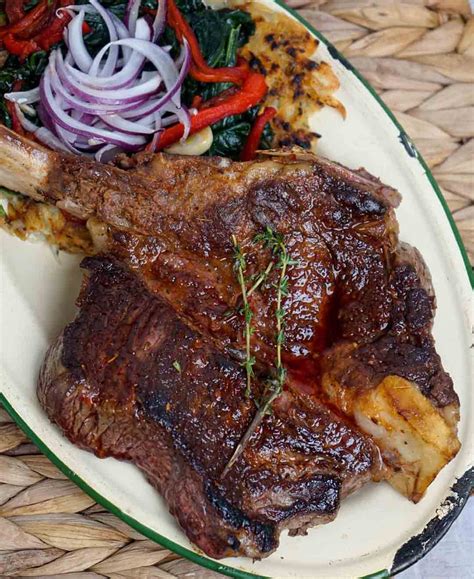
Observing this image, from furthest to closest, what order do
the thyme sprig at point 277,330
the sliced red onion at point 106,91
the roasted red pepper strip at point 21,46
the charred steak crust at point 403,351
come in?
1. the roasted red pepper strip at point 21,46
2. the sliced red onion at point 106,91
3. the charred steak crust at point 403,351
4. the thyme sprig at point 277,330

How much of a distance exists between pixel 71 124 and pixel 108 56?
40 cm

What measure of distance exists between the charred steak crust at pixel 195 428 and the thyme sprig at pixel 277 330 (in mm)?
38

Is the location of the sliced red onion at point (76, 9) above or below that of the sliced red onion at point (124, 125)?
above

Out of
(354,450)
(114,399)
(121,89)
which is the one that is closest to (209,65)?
(121,89)

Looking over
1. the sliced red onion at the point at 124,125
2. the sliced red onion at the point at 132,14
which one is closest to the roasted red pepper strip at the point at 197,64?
the sliced red onion at the point at 132,14

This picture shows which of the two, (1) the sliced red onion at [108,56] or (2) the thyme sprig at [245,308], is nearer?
(2) the thyme sprig at [245,308]

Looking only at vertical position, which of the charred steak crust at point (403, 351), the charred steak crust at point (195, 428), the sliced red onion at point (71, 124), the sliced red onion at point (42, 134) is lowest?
the charred steak crust at point (195, 428)

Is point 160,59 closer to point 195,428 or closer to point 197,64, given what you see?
point 197,64

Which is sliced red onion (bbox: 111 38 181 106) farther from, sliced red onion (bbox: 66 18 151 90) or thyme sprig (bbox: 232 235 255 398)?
thyme sprig (bbox: 232 235 255 398)

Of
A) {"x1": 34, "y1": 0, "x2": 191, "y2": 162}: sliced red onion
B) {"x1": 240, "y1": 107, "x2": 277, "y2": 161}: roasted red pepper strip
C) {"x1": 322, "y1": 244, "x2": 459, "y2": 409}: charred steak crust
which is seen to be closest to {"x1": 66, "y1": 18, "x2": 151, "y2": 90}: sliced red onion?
{"x1": 34, "y1": 0, "x2": 191, "y2": 162}: sliced red onion

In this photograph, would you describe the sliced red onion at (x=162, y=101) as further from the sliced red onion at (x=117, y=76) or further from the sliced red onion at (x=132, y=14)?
the sliced red onion at (x=132, y=14)

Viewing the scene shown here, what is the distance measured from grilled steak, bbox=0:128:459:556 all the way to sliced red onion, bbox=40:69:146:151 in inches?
15.2

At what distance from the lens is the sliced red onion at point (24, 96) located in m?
3.81

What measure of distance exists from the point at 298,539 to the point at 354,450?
2.03ft
